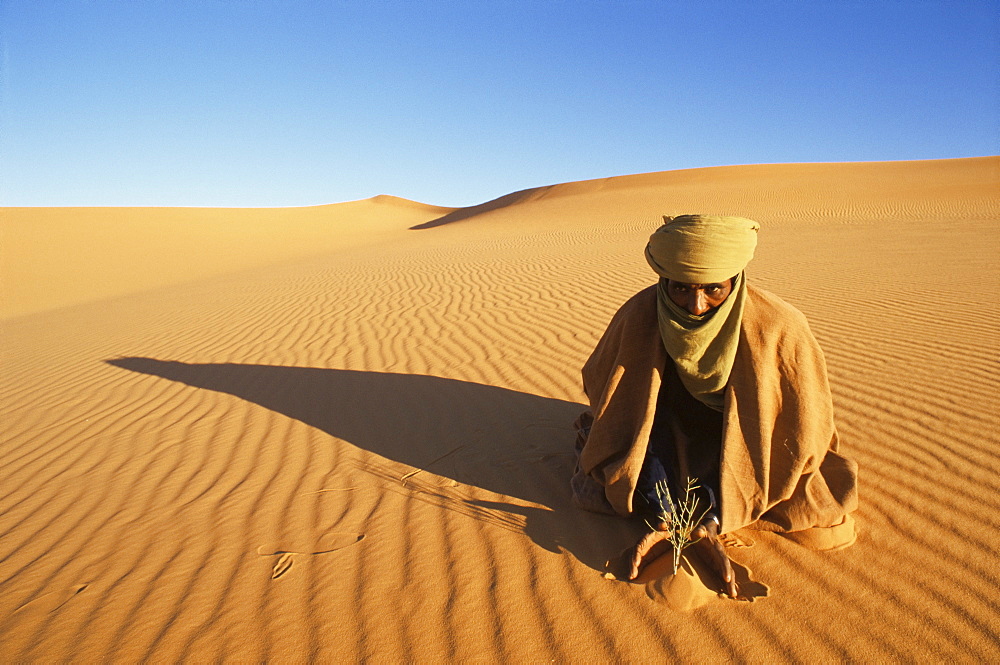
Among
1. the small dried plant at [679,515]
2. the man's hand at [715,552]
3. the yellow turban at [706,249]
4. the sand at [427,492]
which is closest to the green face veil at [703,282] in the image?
the yellow turban at [706,249]

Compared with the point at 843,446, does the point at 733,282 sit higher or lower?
higher

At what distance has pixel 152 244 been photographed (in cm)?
2630

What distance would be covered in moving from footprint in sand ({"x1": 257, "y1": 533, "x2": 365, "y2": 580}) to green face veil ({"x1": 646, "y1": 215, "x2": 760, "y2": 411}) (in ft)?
5.85

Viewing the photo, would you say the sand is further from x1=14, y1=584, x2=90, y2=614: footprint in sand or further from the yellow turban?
the yellow turban

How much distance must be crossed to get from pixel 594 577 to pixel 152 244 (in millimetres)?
29144

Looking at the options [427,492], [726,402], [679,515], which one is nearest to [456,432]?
[427,492]

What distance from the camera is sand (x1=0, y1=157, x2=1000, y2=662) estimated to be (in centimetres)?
222

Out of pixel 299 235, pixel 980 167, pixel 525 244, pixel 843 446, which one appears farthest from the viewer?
pixel 980 167

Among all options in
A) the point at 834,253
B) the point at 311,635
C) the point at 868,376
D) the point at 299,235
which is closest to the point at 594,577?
the point at 311,635

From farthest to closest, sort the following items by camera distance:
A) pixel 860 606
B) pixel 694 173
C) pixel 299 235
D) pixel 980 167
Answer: pixel 694 173, pixel 980 167, pixel 299 235, pixel 860 606

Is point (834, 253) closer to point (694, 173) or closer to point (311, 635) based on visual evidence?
point (311, 635)

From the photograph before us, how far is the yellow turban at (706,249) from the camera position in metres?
2.30

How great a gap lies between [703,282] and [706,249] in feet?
0.44

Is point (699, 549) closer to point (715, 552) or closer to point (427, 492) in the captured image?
point (715, 552)
